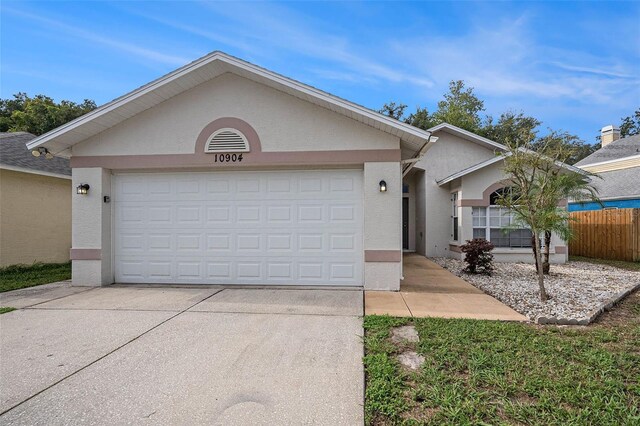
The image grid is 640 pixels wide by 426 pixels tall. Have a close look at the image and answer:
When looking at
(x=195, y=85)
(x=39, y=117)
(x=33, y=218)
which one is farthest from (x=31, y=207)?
(x=39, y=117)

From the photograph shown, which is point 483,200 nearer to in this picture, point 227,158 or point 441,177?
point 441,177

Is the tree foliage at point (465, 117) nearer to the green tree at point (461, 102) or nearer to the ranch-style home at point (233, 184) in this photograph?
the green tree at point (461, 102)

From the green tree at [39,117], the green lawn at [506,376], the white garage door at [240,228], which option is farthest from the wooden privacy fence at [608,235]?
the green tree at [39,117]

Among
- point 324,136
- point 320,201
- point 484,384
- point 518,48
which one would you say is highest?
point 518,48

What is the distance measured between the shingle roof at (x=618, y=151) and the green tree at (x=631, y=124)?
77.1 ft

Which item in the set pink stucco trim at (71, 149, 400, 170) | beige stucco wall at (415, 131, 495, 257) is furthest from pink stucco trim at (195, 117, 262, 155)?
beige stucco wall at (415, 131, 495, 257)

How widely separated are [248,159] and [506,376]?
6.11 meters

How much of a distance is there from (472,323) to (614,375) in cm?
175

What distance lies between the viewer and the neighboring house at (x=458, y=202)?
12.4 metres

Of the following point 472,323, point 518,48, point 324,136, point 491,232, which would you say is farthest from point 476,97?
point 472,323

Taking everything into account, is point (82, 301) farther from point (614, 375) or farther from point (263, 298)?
point (614, 375)

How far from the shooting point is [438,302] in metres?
Result: 6.36

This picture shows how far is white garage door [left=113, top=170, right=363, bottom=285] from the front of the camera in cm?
766

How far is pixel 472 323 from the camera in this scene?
16.5ft
